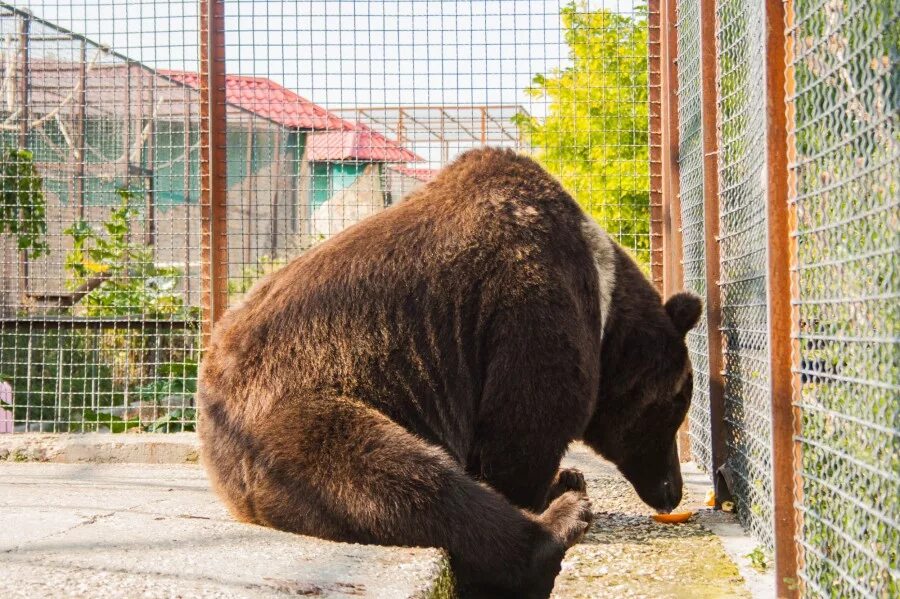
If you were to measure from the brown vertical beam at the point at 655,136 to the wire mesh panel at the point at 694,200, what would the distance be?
0.99 feet

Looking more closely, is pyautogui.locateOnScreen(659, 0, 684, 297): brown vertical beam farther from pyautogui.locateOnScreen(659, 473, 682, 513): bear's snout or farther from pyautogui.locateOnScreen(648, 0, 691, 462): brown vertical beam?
pyautogui.locateOnScreen(659, 473, 682, 513): bear's snout

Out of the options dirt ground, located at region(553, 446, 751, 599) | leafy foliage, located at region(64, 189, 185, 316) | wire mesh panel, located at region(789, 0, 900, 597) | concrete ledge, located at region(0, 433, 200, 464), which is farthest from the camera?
leafy foliage, located at region(64, 189, 185, 316)

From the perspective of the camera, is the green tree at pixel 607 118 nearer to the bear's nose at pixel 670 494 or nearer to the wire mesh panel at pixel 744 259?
the wire mesh panel at pixel 744 259

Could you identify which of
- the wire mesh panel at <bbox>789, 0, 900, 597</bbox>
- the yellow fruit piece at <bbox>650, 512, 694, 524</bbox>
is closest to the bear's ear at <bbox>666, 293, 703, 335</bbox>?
the yellow fruit piece at <bbox>650, 512, 694, 524</bbox>

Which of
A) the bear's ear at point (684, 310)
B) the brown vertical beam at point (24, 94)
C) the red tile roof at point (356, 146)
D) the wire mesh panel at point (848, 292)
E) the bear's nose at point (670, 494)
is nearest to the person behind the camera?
the wire mesh panel at point (848, 292)

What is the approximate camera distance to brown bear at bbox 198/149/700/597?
3338 mm

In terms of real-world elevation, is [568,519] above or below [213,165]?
below

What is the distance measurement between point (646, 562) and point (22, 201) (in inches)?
235

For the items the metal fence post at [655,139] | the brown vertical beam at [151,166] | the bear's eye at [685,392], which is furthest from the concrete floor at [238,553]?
the brown vertical beam at [151,166]

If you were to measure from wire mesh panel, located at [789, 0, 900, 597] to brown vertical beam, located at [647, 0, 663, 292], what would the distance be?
3.33 m

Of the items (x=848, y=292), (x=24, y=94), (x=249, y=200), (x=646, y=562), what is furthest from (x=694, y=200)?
(x=24, y=94)

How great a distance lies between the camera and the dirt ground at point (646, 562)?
3926 millimetres

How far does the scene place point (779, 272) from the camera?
10.4 feet

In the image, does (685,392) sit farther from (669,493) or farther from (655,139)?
(655,139)
